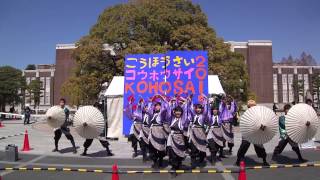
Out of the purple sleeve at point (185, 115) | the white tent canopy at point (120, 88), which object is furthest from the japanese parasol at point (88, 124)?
the white tent canopy at point (120, 88)

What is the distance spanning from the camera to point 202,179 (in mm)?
7953

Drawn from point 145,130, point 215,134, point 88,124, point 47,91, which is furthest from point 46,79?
point 215,134

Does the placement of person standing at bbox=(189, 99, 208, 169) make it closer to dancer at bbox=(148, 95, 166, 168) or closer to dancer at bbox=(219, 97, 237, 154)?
dancer at bbox=(148, 95, 166, 168)

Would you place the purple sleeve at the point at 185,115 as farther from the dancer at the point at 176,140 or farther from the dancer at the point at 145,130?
the dancer at the point at 145,130

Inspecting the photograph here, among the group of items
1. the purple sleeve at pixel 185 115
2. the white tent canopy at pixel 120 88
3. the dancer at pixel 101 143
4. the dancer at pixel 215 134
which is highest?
the white tent canopy at pixel 120 88

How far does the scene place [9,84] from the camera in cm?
4950

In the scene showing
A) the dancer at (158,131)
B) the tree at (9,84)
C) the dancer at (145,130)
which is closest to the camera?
the dancer at (158,131)

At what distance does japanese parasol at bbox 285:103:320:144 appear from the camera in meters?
9.02

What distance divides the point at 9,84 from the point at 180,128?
46.6 m

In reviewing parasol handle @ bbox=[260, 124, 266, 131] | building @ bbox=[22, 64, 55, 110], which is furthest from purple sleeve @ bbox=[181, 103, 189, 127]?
building @ bbox=[22, 64, 55, 110]

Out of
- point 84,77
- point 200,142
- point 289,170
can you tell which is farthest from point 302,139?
point 84,77

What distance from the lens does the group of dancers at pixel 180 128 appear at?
865cm

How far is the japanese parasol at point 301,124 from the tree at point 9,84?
152 feet

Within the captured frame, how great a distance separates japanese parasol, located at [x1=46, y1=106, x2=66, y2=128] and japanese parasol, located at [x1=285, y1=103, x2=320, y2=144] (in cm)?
724
